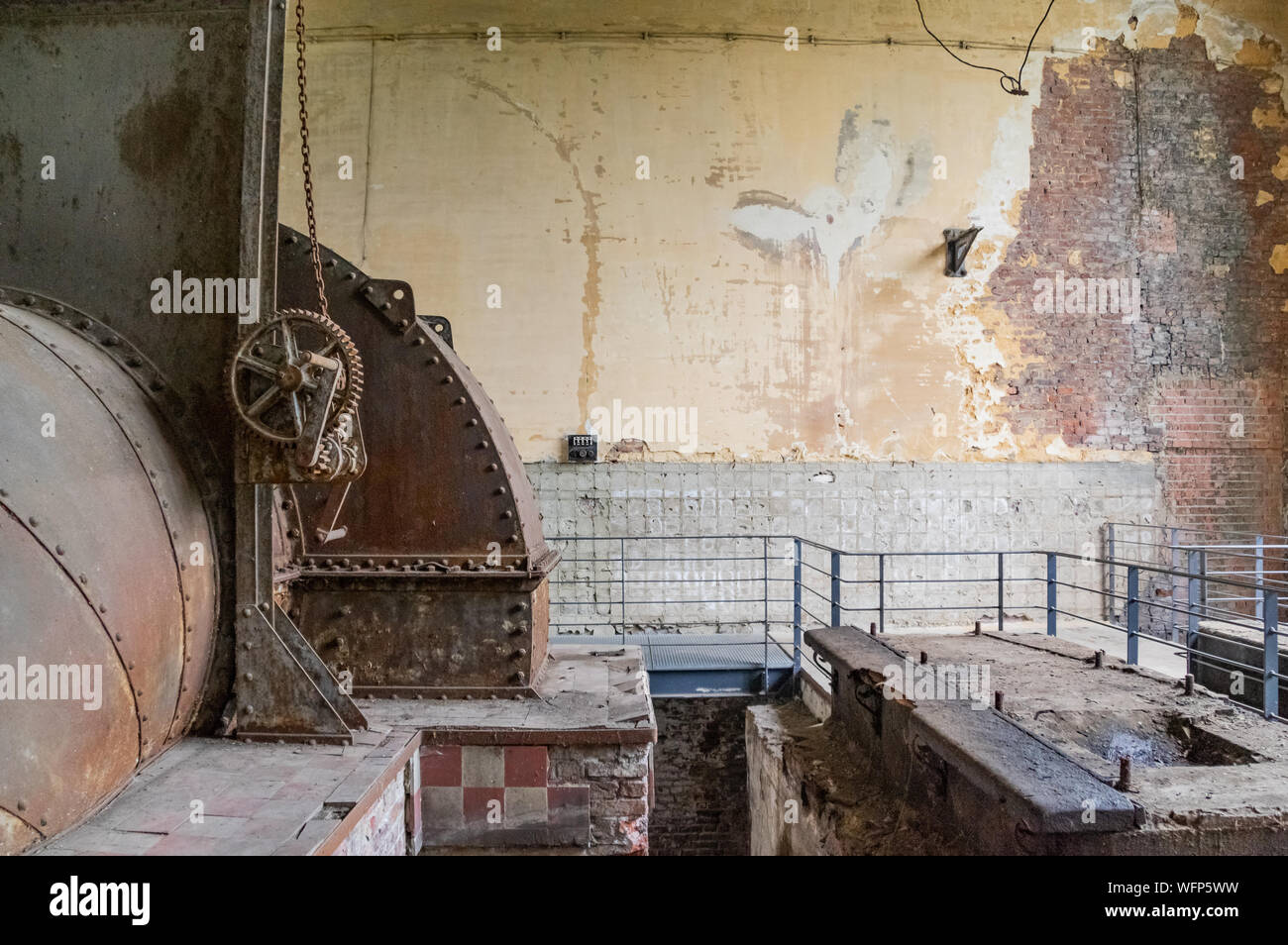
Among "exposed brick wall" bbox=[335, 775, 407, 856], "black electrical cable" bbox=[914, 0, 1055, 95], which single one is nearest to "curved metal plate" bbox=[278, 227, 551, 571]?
"exposed brick wall" bbox=[335, 775, 407, 856]

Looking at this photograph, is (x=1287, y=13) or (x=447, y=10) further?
(x=1287, y=13)

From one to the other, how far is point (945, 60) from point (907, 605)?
5647 millimetres

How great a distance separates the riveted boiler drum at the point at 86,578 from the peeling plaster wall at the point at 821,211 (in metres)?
4.87

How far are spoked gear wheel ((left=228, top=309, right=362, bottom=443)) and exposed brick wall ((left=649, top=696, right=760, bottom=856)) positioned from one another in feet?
12.7

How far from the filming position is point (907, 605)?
8.03m

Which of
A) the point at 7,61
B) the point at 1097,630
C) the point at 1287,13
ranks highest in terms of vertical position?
Result: the point at 1287,13

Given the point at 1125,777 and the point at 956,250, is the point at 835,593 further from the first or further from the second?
Result: the point at 956,250

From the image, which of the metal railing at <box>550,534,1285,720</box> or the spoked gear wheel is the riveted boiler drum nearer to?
the spoked gear wheel

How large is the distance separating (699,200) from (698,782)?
17.8 feet

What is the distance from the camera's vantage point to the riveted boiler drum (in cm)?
214

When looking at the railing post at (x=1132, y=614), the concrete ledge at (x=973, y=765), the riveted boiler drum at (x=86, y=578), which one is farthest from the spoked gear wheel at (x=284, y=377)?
the railing post at (x=1132, y=614)
